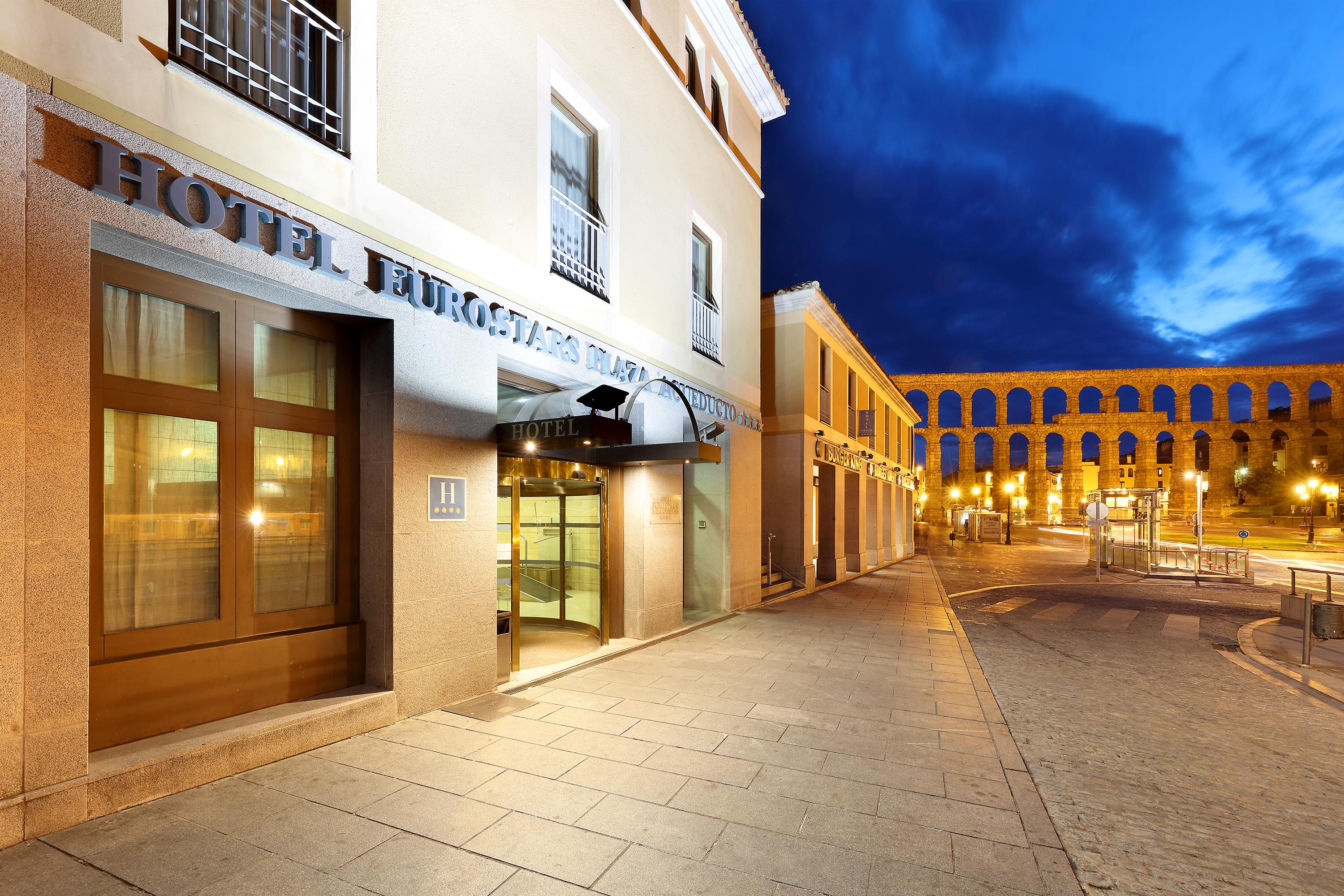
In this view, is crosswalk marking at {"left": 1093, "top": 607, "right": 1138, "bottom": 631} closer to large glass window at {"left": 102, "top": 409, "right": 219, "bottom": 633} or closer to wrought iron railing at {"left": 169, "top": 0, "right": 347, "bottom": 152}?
large glass window at {"left": 102, "top": 409, "right": 219, "bottom": 633}

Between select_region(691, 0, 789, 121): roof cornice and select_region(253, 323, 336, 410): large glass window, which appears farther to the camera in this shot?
select_region(691, 0, 789, 121): roof cornice

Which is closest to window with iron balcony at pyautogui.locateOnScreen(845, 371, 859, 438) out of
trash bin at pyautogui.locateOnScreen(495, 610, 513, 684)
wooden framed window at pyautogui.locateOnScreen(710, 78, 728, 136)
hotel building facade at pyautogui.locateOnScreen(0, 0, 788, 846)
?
wooden framed window at pyautogui.locateOnScreen(710, 78, 728, 136)

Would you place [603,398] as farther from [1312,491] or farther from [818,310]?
[1312,491]

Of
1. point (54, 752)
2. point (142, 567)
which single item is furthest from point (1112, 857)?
point (142, 567)

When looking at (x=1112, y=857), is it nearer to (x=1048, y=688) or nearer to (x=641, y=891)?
(x=641, y=891)

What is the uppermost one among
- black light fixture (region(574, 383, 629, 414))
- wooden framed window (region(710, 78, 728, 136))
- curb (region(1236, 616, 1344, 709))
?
wooden framed window (region(710, 78, 728, 136))

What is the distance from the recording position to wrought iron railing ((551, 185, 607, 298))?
8352 mm

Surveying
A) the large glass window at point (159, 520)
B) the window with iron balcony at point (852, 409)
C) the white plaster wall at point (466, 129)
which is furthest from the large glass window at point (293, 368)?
the window with iron balcony at point (852, 409)

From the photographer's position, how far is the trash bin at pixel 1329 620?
8.91 meters

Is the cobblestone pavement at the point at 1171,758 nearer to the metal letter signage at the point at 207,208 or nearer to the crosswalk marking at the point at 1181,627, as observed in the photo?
the crosswalk marking at the point at 1181,627

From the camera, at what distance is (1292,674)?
816 cm

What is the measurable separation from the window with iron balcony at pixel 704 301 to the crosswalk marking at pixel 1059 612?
A: 831 centimetres

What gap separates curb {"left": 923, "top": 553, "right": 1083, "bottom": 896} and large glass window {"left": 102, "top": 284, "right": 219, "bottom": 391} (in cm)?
645

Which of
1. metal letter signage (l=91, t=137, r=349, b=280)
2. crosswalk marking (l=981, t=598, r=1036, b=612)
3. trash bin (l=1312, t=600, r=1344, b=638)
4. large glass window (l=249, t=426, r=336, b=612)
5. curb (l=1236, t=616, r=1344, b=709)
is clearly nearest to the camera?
metal letter signage (l=91, t=137, r=349, b=280)
